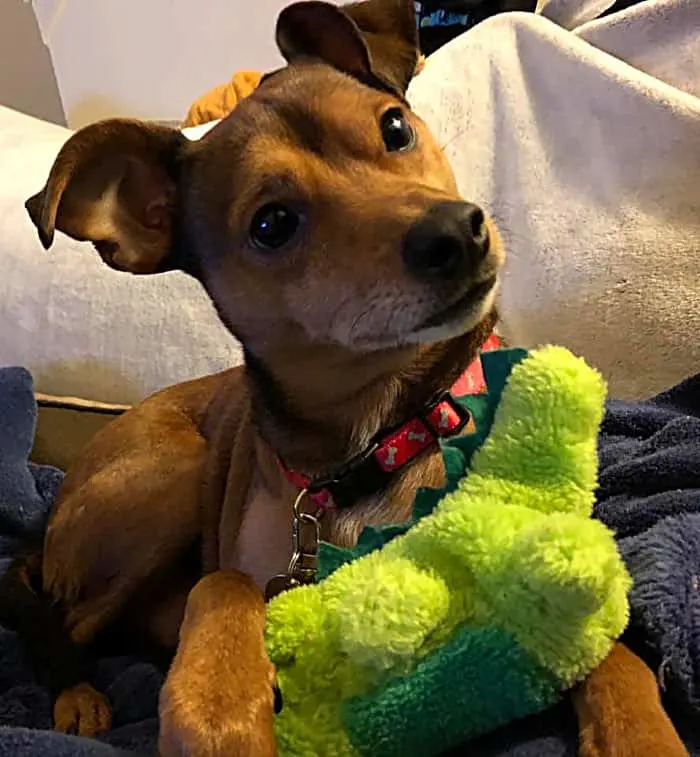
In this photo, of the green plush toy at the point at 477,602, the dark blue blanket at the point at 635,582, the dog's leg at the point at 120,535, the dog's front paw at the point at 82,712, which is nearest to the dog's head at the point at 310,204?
the green plush toy at the point at 477,602

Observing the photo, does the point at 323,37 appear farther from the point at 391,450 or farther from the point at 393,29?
the point at 391,450

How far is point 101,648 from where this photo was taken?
1.71m

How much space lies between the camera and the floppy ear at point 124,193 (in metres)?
1.39

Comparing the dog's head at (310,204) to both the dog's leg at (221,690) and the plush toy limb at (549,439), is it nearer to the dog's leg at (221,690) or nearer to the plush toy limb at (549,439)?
the plush toy limb at (549,439)

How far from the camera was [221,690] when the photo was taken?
1.04 m

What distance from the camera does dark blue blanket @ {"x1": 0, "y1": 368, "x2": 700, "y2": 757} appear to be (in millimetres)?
978

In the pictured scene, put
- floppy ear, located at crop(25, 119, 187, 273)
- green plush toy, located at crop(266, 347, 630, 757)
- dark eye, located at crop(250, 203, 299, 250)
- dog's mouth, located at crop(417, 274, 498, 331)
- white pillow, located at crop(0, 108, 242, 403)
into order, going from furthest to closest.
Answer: white pillow, located at crop(0, 108, 242, 403), floppy ear, located at crop(25, 119, 187, 273), dark eye, located at crop(250, 203, 299, 250), dog's mouth, located at crop(417, 274, 498, 331), green plush toy, located at crop(266, 347, 630, 757)

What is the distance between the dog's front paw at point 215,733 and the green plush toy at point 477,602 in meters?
0.03

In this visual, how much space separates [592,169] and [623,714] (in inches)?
45.8

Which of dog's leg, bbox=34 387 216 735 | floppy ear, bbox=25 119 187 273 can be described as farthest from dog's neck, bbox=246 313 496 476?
dog's leg, bbox=34 387 216 735

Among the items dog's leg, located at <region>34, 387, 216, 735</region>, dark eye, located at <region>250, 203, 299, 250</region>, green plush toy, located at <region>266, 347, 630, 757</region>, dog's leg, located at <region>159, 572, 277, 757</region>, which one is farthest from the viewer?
dog's leg, located at <region>34, 387, 216, 735</region>

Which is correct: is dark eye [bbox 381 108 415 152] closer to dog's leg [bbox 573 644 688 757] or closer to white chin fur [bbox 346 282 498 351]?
white chin fur [bbox 346 282 498 351]

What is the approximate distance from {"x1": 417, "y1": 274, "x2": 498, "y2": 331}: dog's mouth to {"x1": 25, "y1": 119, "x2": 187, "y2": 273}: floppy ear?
486 mm

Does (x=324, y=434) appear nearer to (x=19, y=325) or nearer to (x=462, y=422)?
(x=462, y=422)
